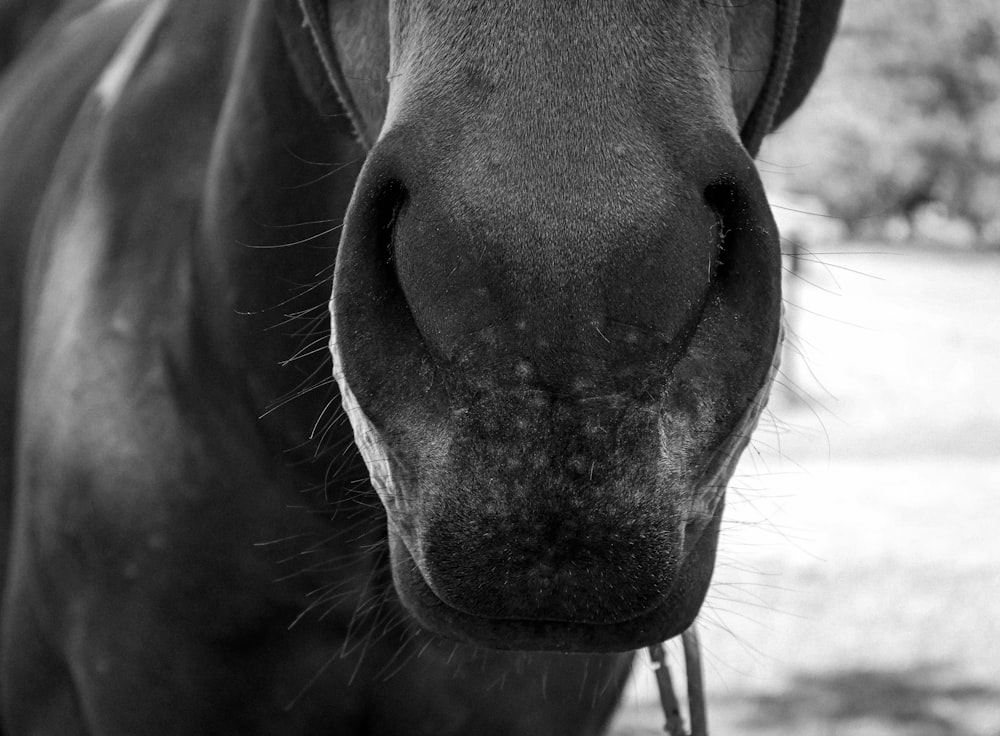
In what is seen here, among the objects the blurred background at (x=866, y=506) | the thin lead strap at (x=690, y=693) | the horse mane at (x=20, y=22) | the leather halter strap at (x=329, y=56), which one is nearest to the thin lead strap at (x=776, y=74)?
the blurred background at (x=866, y=506)

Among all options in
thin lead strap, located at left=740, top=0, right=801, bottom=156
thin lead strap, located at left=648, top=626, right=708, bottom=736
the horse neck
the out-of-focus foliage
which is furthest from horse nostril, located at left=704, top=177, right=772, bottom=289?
the out-of-focus foliage

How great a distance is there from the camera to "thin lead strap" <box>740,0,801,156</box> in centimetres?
142

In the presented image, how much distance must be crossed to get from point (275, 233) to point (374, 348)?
703 mm

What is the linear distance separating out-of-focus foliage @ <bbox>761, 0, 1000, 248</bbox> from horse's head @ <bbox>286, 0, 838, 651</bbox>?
21297 millimetres

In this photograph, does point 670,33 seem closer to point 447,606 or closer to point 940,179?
point 447,606

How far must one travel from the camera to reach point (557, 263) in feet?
3.28

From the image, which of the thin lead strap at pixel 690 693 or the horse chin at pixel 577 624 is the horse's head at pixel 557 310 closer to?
the horse chin at pixel 577 624

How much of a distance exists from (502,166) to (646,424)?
27cm

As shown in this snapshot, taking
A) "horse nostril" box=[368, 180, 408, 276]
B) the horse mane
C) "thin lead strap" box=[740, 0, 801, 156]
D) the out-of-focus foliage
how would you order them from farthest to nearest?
the out-of-focus foliage → the horse mane → "thin lead strap" box=[740, 0, 801, 156] → "horse nostril" box=[368, 180, 408, 276]

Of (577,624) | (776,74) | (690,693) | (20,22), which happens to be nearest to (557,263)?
(577,624)

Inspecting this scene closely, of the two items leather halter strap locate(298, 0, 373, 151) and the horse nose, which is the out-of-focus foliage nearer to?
leather halter strap locate(298, 0, 373, 151)

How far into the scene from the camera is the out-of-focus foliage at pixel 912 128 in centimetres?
2433

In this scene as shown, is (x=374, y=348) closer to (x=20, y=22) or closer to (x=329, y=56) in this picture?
(x=329, y=56)

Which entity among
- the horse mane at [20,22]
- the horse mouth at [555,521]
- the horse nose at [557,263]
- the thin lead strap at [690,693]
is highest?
the horse nose at [557,263]
